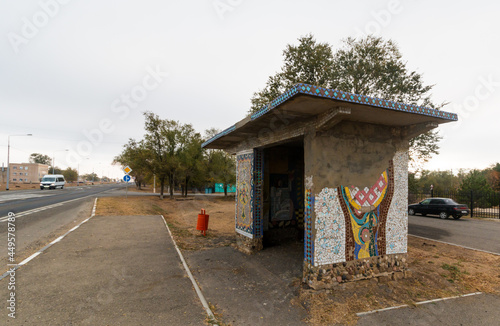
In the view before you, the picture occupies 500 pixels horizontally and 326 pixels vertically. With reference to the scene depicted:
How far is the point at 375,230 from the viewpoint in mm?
5637

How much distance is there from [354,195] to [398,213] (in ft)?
4.78

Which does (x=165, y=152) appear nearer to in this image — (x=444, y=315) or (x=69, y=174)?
(x=444, y=315)

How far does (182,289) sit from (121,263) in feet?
7.36

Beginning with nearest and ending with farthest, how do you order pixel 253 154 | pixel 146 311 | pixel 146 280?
1. pixel 146 311
2. pixel 146 280
3. pixel 253 154

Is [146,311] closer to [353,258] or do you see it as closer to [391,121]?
[353,258]

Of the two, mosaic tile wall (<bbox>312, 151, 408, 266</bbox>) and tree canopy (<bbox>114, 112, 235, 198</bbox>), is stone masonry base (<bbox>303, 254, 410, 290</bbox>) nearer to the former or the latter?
mosaic tile wall (<bbox>312, 151, 408, 266</bbox>)

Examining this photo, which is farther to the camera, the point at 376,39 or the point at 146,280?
the point at 376,39

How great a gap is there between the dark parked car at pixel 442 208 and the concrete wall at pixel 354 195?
15126 millimetres

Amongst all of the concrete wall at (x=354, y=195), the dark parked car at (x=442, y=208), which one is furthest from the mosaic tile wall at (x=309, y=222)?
the dark parked car at (x=442, y=208)

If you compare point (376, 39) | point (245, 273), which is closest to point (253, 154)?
point (245, 273)

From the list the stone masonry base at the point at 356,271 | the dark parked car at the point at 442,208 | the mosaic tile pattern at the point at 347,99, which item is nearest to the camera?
the mosaic tile pattern at the point at 347,99

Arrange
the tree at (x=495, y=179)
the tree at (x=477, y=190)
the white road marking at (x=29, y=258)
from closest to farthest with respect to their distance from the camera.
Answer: the white road marking at (x=29, y=258) → the tree at (x=477, y=190) → the tree at (x=495, y=179)

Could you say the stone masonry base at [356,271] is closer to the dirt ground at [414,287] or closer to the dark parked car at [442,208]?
the dirt ground at [414,287]

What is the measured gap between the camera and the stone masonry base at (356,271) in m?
5.01
